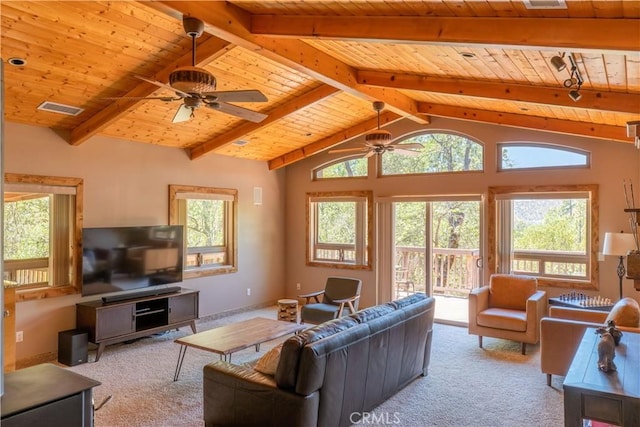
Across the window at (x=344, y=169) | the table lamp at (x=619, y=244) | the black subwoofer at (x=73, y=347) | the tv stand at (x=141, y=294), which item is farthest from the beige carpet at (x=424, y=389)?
the window at (x=344, y=169)

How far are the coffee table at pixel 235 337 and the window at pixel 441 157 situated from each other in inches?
132

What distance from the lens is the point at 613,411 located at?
2.33 meters

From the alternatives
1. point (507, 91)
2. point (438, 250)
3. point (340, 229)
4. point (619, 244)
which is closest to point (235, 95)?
point (507, 91)

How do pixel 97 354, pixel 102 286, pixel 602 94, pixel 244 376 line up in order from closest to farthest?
pixel 244 376 < pixel 602 94 < pixel 97 354 < pixel 102 286

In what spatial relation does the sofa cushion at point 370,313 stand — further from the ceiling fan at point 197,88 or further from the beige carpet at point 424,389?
the ceiling fan at point 197,88

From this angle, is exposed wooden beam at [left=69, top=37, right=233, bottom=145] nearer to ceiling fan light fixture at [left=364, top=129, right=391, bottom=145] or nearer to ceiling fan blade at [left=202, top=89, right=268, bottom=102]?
ceiling fan blade at [left=202, top=89, right=268, bottom=102]

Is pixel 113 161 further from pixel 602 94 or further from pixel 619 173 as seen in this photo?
pixel 619 173

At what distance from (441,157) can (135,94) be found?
4.62 m

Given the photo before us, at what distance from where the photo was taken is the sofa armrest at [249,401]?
9.15 feet

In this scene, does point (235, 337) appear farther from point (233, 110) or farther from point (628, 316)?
point (628, 316)

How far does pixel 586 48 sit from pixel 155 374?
189 inches

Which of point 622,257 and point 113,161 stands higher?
point 113,161

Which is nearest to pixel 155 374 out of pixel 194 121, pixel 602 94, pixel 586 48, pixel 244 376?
pixel 244 376

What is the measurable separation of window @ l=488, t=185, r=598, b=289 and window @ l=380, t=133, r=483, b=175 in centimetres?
61
